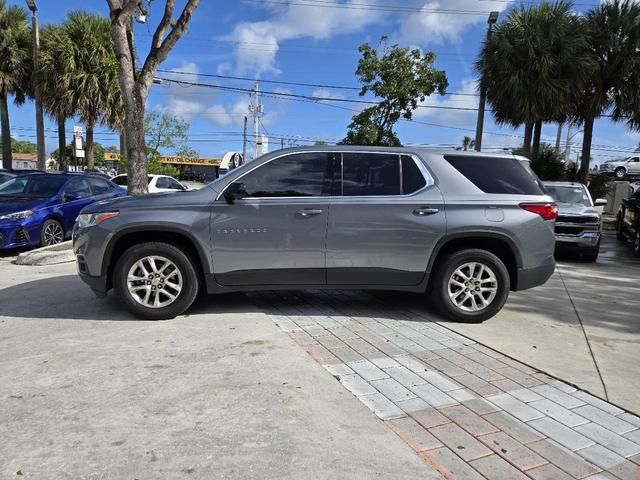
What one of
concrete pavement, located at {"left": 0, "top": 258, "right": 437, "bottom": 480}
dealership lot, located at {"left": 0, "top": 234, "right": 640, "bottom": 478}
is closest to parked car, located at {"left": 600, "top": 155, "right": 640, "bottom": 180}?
dealership lot, located at {"left": 0, "top": 234, "right": 640, "bottom": 478}

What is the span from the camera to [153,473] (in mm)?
2623

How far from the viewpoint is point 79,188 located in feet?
36.0

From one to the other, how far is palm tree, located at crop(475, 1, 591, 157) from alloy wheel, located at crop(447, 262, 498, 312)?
14006 mm

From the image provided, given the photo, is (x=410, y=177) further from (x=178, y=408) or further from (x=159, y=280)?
(x=178, y=408)

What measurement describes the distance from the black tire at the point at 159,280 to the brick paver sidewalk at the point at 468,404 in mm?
941

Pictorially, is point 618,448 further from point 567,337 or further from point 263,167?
point 263,167

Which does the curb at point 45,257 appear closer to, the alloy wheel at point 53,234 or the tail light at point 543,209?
the alloy wheel at point 53,234

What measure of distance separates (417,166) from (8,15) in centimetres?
2320

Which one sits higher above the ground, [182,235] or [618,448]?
[182,235]

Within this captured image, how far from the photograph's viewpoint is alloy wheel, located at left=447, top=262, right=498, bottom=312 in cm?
539

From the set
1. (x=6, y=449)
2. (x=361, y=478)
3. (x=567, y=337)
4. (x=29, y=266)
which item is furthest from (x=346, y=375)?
(x=29, y=266)

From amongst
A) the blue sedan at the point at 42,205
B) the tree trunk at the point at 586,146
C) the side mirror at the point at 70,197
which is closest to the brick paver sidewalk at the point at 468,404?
the blue sedan at the point at 42,205

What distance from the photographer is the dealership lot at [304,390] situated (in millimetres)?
2822

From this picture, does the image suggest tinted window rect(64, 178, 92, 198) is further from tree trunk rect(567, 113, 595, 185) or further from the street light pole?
tree trunk rect(567, 113, 595, 185)
